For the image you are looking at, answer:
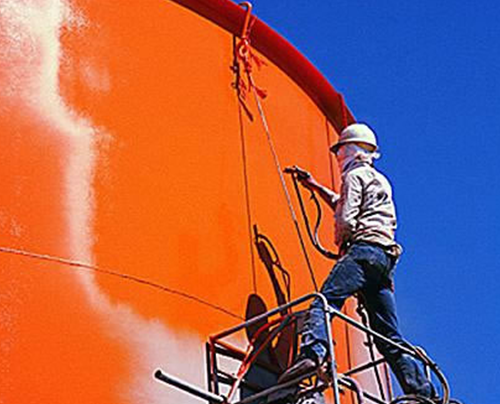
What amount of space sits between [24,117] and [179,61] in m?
1.41

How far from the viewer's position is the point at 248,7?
869cm

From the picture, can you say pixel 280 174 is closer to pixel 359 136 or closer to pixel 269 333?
pixel 359 136

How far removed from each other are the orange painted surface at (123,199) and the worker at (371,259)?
60 centimetres

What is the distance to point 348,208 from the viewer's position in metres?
7.58

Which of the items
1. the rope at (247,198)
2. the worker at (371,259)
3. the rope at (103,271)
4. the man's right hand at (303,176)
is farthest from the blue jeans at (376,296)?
the man's right hand at (303,176)

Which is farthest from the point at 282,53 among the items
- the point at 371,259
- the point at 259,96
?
the point at 371,259

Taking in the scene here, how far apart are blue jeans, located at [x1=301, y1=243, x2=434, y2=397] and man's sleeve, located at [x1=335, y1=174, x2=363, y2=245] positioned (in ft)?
0.48

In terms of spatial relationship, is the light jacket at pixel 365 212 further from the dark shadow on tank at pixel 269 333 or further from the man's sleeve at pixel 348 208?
the dark shadow on tank at pixel 269 333

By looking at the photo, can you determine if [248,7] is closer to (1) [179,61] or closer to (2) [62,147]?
(1) [179,61]

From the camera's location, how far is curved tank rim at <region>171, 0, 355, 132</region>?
A: 8.45 meters

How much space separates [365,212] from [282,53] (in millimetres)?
1875

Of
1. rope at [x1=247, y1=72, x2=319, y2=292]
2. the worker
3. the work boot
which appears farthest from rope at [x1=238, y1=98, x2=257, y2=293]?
the work boot

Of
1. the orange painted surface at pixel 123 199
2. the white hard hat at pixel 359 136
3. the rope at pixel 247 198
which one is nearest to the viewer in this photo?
the orange painted surface at pixel 123 199

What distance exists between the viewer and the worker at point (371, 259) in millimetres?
7277
